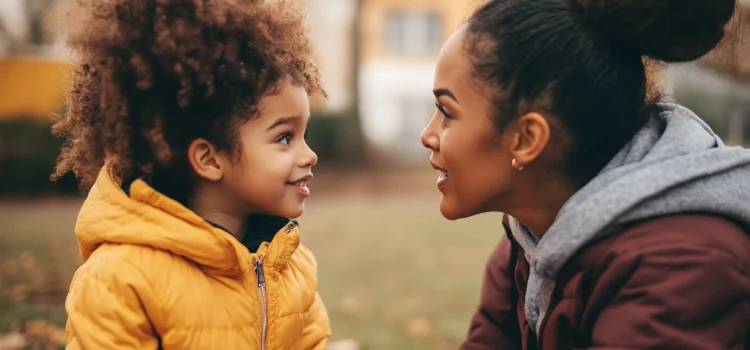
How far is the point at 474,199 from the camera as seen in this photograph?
2086mm

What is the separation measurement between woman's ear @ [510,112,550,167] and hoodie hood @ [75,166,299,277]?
31.0 inches

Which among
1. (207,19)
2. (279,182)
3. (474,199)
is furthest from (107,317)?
(474,199)

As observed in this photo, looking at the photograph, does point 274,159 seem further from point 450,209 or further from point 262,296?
point 450,209

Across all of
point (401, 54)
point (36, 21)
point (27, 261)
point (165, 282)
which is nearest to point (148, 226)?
point (165, 282)

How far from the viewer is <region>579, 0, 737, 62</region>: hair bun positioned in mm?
1896

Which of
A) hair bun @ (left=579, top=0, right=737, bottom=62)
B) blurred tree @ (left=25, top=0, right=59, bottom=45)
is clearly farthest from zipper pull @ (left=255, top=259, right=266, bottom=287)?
blurred tree @ (left=25, top=0, right=59, bottom=45)

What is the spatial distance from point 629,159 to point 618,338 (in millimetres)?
455

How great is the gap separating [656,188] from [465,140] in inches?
19.7

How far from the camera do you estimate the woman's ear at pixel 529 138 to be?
6.24 feet

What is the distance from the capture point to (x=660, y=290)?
165cm

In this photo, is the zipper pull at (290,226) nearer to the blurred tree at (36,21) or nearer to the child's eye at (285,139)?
the child's eye at (285,139)

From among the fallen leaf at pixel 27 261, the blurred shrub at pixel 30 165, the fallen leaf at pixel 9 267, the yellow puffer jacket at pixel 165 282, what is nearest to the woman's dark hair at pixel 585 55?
the yellow puffer jacket at pixel 165 282

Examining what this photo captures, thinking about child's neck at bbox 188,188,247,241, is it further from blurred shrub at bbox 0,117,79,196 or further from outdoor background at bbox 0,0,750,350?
blurred shrub at bbox 0,117,79,196

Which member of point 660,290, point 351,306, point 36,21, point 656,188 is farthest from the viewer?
point 36,21
